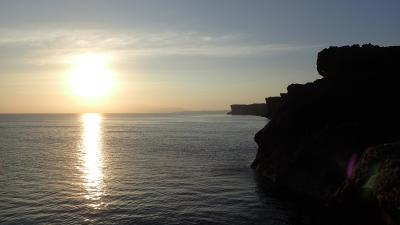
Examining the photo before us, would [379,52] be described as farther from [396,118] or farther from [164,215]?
[164,215]

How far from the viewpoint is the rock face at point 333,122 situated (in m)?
43.9

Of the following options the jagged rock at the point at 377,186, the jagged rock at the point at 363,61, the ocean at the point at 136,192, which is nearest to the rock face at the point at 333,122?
the jagged rock at the point at 363,61

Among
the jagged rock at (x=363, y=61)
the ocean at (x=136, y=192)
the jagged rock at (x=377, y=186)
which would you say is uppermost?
the jagged rock at (x=363, y=61)

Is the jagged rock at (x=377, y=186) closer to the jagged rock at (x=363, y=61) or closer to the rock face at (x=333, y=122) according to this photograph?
the rock face at (x=333, y=122)

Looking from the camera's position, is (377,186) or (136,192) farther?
(136,192)

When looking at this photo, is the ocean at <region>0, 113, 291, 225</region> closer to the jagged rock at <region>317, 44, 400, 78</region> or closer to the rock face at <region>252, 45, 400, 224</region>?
the rock face at <region>252, 45, 400, 224</region>

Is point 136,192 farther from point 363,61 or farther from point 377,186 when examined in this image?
point 377,186

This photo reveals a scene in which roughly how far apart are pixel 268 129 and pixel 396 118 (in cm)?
1786

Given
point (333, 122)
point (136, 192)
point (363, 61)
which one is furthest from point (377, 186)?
point (363, 61)

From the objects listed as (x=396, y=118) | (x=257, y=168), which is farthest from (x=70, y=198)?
(x=396, y=118)

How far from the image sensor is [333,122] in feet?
169

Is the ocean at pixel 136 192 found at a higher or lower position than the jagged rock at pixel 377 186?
lower

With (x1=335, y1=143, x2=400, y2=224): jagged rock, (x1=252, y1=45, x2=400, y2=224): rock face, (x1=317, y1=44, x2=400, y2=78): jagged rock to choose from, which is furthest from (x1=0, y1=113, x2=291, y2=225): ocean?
(x1=317, y1=44, x2=400, y2=78): jagged rock

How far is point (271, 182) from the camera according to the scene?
5547 cm
